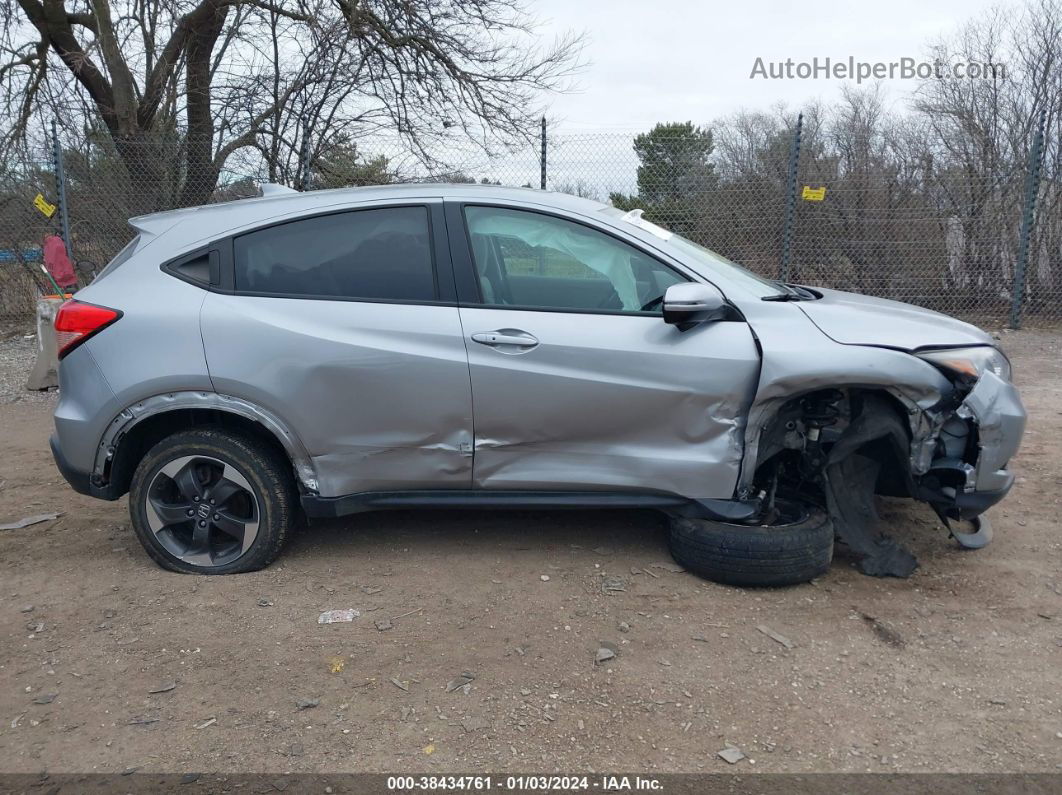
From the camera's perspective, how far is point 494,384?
11.4 feet

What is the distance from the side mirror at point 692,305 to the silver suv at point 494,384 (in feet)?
0.04

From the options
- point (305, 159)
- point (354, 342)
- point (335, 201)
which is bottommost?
point (354, 342)

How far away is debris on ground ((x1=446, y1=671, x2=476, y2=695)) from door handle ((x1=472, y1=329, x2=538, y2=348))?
1380 millimetres

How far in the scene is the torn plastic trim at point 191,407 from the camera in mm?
3564

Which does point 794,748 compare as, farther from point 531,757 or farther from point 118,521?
point 118,521

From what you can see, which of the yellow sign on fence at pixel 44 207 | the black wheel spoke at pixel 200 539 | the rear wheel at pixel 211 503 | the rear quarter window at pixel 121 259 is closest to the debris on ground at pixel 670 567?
the rear wheel at pixel 211 503

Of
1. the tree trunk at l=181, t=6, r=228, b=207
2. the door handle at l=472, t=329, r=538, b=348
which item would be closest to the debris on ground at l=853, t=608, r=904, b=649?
the door handle at l=472, t=329, r=538, b=348

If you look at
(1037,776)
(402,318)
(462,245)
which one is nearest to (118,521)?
(402,318)

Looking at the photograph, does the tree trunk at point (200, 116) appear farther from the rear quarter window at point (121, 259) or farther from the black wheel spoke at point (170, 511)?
the black wheel spoke at point (170, 511)

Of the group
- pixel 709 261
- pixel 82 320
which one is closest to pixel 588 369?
pixel 709 261

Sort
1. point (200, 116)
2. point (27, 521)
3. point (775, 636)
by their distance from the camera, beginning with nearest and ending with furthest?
point (775, 636)
point (27, 521)
point (200, 116)

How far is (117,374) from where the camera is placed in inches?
140

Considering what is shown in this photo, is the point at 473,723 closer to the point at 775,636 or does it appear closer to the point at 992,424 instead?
the point at 775,636

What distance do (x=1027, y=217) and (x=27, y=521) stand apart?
1080 centimetres
